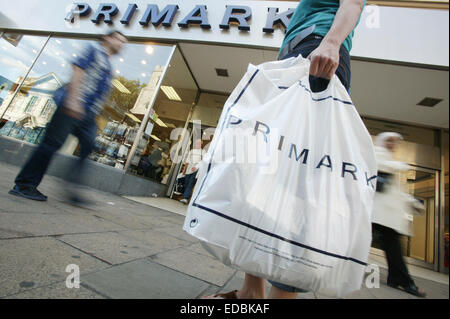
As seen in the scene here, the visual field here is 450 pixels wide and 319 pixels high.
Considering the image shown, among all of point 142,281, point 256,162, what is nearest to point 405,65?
point 256,162

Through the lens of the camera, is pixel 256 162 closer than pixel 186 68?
Yes

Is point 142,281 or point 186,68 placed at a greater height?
point 186,68

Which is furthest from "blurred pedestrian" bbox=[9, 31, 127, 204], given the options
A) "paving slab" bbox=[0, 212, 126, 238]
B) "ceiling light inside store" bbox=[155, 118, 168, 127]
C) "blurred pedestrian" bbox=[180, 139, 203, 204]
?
"blurred pedestrian" bbox=[180, 139, 203, 204]

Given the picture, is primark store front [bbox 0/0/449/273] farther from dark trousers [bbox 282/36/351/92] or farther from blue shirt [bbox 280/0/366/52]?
dark trousers [bbox 282/36/351/92]

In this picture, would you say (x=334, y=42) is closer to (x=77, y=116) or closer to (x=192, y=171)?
(x=77, y=116)

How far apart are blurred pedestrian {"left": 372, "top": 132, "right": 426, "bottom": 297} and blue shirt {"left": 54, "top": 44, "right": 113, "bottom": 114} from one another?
300 centimetres

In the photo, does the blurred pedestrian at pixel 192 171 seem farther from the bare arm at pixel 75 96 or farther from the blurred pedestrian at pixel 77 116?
the bare arm at pixel 75 96

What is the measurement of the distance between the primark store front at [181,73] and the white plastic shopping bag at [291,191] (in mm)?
4222

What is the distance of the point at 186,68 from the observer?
6.32 meters

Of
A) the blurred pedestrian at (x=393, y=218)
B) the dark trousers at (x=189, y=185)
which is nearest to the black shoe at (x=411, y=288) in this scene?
the blurred pedestrian at (x=393, y=218)

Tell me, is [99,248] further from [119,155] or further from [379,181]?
[119,155]

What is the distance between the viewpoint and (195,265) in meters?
1.43

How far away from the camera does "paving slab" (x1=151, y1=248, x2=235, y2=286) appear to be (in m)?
1.27
